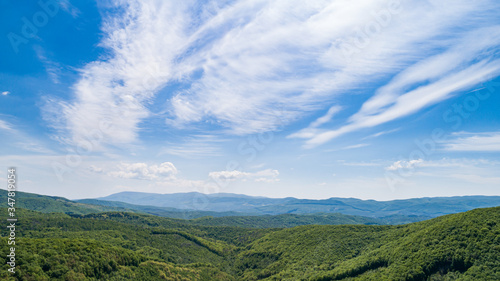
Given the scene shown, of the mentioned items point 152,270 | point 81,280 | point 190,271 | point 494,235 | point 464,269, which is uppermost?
point 494,235

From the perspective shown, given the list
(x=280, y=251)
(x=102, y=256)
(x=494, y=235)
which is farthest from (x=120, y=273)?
(x=494, y=235)

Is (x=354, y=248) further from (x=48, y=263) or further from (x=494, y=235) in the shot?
(x=48, y=263)

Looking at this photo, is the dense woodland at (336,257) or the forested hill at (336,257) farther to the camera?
the forested hill at (336,257)

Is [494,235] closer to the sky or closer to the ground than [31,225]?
closer to the sky

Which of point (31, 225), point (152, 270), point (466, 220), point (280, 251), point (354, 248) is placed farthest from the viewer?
point (31, 225)

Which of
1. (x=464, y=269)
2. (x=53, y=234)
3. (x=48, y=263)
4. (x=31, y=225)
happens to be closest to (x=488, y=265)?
(x=464, y=269)

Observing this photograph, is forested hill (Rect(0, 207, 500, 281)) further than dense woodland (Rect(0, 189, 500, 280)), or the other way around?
forested hill (Rect(0, 207, 500, 281))

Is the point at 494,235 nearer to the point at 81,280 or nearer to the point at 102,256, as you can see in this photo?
the point at 81,280

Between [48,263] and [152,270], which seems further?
[152,270]

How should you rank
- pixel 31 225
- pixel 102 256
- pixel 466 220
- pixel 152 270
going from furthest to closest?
1. pixel 31 225
2. pixel 152 270
3. pixel 102 256
4. pixel 466 220
